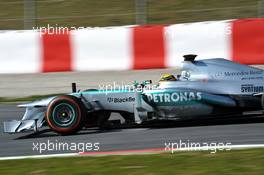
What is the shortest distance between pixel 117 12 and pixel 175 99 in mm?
7116

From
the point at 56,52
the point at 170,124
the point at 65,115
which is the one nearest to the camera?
the point at 65,115

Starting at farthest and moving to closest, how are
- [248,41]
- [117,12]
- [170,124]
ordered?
1. [117,12]
2. [248,41]
3. [170,124]

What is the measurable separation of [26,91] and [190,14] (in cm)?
396

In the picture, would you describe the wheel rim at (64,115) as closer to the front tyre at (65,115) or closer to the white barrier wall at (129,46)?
the front tyre at (65,115)

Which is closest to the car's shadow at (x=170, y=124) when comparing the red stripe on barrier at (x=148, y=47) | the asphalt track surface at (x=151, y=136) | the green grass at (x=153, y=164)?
the asphalt track surface at (x=151, y=136)

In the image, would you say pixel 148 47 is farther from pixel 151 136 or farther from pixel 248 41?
pixel 151 136

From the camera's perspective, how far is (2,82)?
1309 centimetres

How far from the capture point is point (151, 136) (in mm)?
8008

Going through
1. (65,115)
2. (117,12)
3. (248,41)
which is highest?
(117,12)

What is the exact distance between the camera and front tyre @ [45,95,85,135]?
8414 mm

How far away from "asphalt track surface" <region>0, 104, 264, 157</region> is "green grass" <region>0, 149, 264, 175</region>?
0.78 m

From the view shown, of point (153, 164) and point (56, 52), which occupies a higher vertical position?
point (56, 52)

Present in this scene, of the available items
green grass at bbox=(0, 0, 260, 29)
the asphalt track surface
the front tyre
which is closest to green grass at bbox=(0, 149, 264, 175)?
the asphalt track surface

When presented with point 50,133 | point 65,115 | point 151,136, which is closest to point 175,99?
point 151,136
